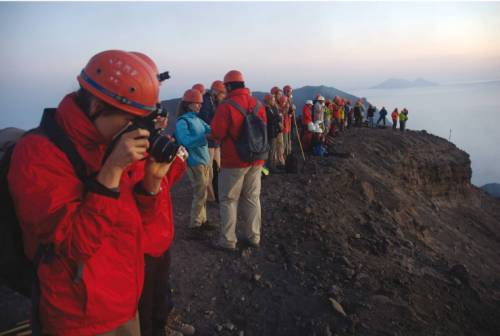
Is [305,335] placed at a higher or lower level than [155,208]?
lower

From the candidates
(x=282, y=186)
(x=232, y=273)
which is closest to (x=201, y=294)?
(x=232, y=273)

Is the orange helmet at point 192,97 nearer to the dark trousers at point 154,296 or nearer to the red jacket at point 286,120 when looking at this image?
the dark trousers at point 154,296

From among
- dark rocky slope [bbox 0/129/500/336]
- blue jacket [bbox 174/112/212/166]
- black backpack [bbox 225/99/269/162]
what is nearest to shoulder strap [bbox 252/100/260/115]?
black backpack [bbox 225/99/269/162]

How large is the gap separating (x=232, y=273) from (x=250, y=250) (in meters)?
0.70

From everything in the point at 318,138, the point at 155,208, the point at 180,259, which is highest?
the point at 155,208

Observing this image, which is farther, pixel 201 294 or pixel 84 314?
pixel 201 294

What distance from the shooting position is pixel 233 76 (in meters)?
5.34

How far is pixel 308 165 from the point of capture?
1168 centimetres

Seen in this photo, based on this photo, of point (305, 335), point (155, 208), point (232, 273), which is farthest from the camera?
point (232, 273)

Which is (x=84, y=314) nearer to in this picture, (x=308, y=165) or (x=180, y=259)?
(x=180, y=259)

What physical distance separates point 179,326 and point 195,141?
284cm

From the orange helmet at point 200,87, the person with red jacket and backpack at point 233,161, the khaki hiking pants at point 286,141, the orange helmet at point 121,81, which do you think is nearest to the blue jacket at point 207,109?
the orange helmet at point 200,87

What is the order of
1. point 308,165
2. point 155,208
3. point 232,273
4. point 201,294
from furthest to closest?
point 308,165 < point 232,273 < point 201,294 < point 155,208

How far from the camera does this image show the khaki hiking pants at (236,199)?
529 centimetres
